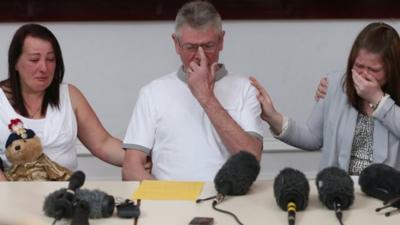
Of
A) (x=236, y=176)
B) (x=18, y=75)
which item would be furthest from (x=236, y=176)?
(x=18, y=75)

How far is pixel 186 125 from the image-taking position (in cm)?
245

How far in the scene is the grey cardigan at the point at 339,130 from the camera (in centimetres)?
224

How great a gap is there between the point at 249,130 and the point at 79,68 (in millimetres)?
1570

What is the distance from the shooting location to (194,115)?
246 centimetres

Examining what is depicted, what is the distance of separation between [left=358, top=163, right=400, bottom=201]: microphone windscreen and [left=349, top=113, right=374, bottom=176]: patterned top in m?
0.48

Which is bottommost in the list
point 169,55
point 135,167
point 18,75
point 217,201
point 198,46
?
point 135,167

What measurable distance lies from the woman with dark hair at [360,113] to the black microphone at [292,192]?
2.11 feet

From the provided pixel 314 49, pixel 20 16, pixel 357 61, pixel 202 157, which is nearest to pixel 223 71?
pixel 202 157

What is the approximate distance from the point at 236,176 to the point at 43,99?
3.51 ft

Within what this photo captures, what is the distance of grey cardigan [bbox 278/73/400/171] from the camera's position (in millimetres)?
2236

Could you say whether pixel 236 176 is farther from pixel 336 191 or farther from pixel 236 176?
pixel 336 191

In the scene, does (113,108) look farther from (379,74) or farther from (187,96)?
(379,74)

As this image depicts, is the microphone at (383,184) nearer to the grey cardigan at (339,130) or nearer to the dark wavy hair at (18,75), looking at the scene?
the grey cardigan at (339,130)

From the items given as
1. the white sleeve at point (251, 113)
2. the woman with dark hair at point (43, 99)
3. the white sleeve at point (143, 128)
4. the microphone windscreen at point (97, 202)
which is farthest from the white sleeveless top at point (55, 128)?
the microphone windscreen at point (97, 202)
